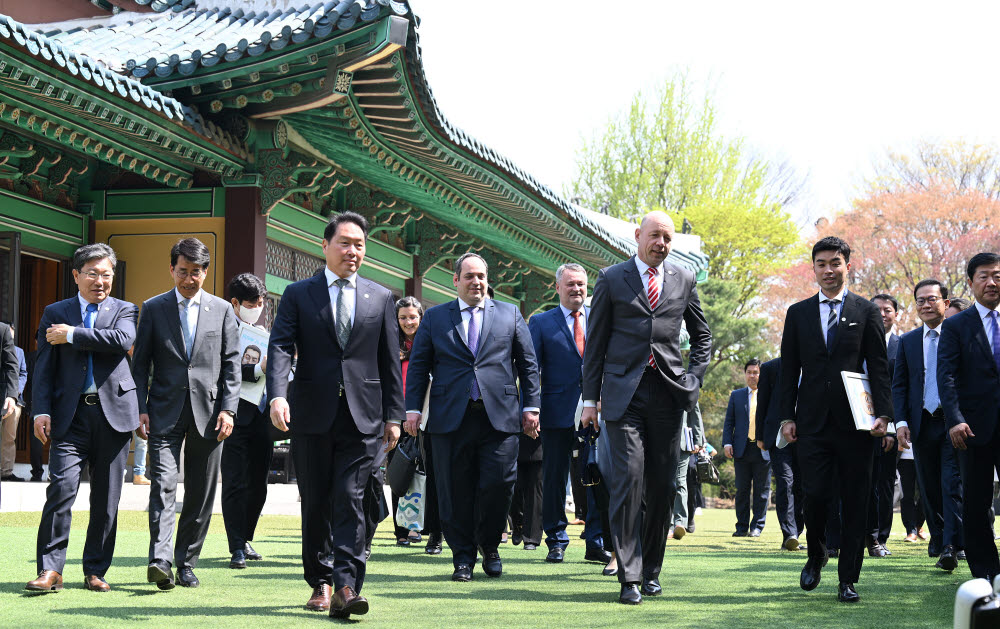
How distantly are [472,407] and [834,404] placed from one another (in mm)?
2135

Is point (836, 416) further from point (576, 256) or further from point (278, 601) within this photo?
point (576, 256)

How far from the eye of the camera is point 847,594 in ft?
18.9

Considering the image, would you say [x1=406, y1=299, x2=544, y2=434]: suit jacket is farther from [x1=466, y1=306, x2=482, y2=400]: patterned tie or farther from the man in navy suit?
the man in navy suit

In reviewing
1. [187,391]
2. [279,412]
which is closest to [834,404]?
[279,412]

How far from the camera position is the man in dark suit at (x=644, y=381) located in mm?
5859

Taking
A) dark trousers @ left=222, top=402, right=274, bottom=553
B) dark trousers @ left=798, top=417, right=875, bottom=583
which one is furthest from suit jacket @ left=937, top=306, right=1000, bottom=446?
dark trousers @ left=222, top=402, right=274, bottom=553

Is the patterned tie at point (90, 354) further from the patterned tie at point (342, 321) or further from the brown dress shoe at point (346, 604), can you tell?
the brown dress shoe at point (346, 604)

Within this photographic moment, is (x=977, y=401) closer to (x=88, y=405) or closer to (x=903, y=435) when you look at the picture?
(x=903, y=435)

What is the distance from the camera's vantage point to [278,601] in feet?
17.9

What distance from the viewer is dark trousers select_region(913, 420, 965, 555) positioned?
7613 millimetres

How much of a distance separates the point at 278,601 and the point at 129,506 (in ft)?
19.3

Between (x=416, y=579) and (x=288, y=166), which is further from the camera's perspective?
(x=288, y=166)

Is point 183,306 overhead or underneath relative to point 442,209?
underneath

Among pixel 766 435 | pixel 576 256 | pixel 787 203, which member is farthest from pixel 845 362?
pixel 787 203
